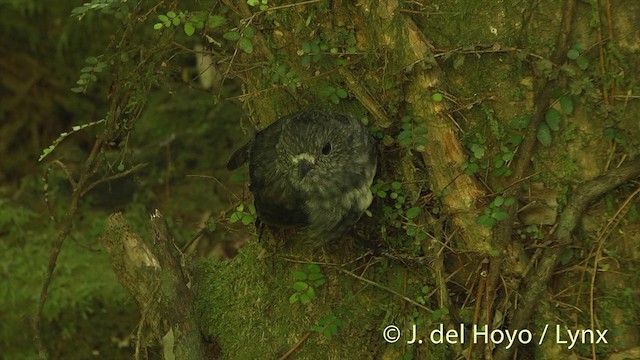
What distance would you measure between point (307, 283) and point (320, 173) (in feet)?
1.75

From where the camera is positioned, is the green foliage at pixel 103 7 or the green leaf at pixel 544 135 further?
the green foliage at pixel 103 7

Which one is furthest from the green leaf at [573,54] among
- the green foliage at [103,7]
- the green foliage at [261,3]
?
the green foliage at [103,7]

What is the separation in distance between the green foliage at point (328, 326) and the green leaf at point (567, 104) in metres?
1.16

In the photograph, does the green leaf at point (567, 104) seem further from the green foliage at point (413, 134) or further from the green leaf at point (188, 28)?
the green leaf at point (188, 28)

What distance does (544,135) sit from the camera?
9.46 feet

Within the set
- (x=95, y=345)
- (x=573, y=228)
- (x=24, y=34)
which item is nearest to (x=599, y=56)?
(x=573, y=228)

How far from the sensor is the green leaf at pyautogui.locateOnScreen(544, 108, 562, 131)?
2.87 meters

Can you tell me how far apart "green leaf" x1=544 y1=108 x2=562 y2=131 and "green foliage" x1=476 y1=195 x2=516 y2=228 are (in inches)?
11.4

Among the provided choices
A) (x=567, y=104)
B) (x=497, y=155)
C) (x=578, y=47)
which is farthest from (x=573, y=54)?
(x=497, y=155)

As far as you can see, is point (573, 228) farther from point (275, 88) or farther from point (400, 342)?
point (275, 88)

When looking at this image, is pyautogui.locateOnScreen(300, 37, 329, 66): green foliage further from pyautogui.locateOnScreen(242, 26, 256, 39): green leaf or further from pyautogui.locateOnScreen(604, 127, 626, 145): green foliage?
pyautogui.locateOnScreen(604, 127, 626, 145): green foliage

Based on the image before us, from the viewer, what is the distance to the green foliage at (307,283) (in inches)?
127

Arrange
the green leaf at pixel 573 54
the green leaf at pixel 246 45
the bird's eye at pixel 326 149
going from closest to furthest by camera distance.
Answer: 1. the green leaf at pixel 573 54
2. the bird's eye at pixel 326 149
3. the green leaf at pixel 246 45
